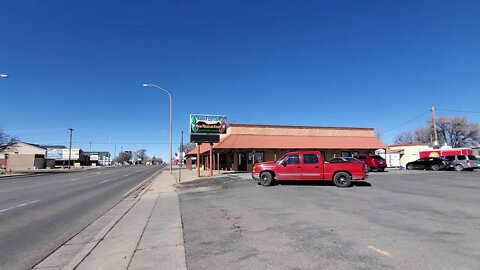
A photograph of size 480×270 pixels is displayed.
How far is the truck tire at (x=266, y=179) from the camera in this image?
18594 millimetres

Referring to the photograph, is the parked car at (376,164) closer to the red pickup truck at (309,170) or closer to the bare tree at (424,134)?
the red pickup truck at (309,170)

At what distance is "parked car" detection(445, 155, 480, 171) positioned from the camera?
34.5 m

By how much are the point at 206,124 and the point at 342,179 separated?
52.2ft

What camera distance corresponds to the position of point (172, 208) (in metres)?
12.4

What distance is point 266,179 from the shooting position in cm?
1862

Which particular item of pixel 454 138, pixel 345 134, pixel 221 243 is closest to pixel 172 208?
pixel 221 243

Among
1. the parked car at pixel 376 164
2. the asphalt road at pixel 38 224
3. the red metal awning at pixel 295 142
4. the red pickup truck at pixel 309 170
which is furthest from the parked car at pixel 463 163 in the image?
the asphalt road at pixel 38 224

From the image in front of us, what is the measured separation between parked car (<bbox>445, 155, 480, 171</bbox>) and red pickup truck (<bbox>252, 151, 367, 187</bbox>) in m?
23.0

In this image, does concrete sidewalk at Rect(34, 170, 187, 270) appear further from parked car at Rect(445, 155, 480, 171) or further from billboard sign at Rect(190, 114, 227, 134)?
parked car at Rect(445, 155, 480, 171)

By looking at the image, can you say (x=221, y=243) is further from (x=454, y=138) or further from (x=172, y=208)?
(x=454, y=138)

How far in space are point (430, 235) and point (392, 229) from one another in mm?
726

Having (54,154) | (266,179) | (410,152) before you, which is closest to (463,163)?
(410,152)

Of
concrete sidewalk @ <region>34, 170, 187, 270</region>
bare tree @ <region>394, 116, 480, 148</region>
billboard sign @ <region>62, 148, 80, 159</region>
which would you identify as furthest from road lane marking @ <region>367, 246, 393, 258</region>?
billboard sign @ <region>62, 148, 80, 159</region>

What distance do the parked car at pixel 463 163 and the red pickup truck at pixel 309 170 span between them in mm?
23040
